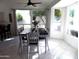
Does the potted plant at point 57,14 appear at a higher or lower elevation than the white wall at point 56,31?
higher

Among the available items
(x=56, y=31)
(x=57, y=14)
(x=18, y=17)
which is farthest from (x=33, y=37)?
(x=18, y=17)

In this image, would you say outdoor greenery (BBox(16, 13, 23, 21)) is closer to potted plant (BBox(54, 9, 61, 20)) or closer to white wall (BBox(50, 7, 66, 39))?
white wall (BBox(50, 7, 66, 39))

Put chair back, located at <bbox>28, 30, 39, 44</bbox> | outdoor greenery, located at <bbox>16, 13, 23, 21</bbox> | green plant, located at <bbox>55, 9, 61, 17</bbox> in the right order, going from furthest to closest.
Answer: outdoor greenery, located at <bbox>16, 13, 23, 21</bbox> < green plant, located at <bbox>55, 9, 61, 17</bbox> < chair back, located at <bbox>28, 30, 39, 44</bbox>

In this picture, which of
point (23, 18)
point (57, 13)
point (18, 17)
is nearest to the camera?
point (57, 13)

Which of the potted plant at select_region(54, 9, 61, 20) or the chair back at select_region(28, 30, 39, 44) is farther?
the potted plant at select_region(54, 9, 61, 20)

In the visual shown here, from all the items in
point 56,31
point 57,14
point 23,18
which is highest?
point 57,14

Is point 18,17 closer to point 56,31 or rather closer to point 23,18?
point 23,18

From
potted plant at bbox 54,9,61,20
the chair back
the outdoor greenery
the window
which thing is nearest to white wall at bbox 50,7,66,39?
potted plant at bbox 54,9,61,20

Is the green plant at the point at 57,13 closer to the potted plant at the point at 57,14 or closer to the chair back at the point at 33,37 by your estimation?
the potted plant at the point at 57,14

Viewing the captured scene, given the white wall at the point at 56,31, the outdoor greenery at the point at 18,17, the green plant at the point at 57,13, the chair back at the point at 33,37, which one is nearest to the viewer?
the chair back at the point at 33,37

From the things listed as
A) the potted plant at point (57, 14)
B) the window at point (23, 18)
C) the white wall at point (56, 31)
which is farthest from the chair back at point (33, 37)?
the window at point (23, 18)

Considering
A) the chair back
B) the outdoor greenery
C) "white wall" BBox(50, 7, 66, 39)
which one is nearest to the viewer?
the chair back

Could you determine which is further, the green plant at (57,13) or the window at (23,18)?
the window at (23,18)

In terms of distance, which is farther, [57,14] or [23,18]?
[23,18]
